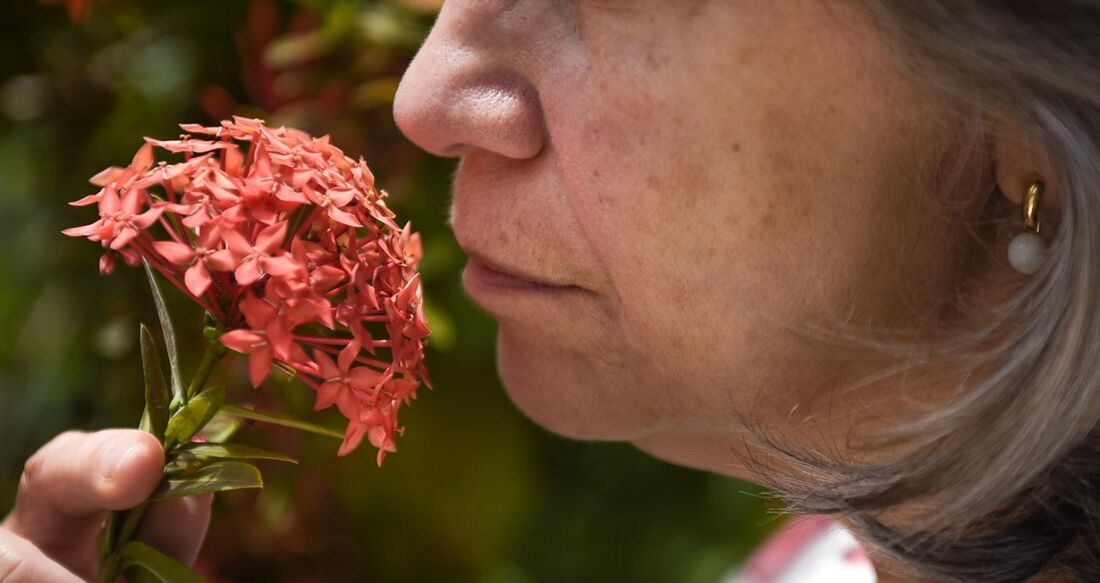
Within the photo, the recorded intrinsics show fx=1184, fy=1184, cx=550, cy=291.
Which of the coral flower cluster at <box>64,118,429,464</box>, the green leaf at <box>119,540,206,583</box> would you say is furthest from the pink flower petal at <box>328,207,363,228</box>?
the green leaf at <box>119,540,206,583</box>

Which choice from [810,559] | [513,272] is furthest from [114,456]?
[810,559]

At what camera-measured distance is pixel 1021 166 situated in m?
0.73

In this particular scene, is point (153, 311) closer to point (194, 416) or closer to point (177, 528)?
point (177, 528)

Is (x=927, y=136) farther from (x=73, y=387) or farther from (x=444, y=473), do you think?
(x=73, y=387)

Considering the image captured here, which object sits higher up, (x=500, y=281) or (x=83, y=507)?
(x=500, y=281)

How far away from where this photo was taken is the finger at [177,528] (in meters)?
0.78

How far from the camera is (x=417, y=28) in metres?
1.35

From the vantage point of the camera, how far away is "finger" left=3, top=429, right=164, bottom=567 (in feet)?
2.16

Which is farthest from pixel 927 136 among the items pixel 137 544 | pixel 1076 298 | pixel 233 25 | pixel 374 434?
pixel 233 25

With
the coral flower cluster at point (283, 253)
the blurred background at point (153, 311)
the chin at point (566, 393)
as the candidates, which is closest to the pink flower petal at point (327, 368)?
the coral flower cluster at point (283, 253)

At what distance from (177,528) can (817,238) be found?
0.46 m

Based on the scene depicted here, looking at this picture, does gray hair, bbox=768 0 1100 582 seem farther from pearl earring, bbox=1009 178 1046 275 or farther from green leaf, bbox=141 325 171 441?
green leaf, bbox=141 325 171 441

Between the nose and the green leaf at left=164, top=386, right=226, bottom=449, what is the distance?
0.24m

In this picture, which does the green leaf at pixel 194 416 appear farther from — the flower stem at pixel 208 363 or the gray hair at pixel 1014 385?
the gray hair at pixel 1014 385
